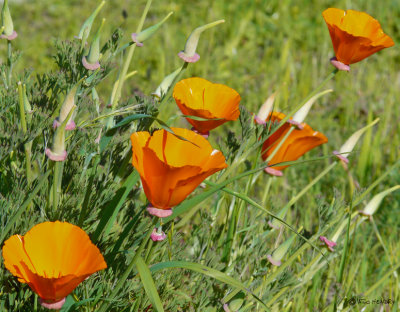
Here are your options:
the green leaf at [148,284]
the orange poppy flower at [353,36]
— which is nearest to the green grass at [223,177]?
the green leaf at [148,284]

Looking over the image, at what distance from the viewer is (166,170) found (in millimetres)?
994

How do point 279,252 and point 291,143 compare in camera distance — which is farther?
point 291,143

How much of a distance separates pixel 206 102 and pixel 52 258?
0.49 metres

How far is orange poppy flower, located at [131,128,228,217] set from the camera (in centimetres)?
100

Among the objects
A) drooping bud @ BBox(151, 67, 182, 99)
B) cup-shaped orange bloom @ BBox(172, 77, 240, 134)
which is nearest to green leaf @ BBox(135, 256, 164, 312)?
cup-shaped orange bloom @ BBox(172, 77, 240, 134)

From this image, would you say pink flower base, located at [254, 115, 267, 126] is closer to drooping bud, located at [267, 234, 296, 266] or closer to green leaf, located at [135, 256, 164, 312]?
A: drooping bud, located at [267, 234, 296, 266]

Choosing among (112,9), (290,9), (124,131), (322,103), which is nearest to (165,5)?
(112,9)

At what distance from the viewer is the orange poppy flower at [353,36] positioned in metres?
1.30

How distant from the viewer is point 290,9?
3.73 m

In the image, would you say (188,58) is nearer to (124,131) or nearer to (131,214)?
(124,131)

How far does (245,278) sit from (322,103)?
1.56 m

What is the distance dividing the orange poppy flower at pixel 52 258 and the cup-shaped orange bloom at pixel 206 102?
379 mm

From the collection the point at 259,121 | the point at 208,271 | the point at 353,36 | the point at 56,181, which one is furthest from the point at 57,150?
the point at 353,36

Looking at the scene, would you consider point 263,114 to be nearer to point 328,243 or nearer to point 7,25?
point 328,243
